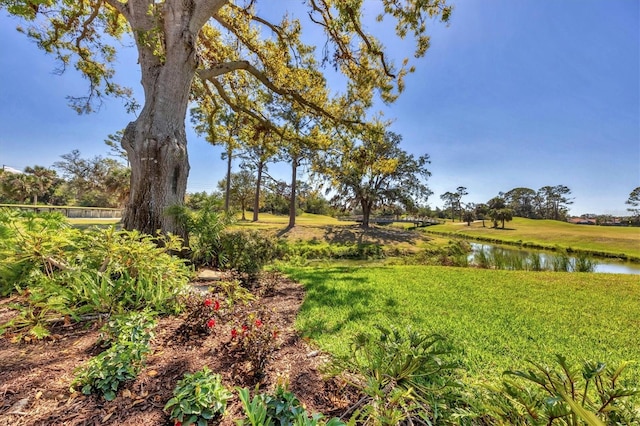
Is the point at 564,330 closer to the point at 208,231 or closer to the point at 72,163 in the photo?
the point at 208,231

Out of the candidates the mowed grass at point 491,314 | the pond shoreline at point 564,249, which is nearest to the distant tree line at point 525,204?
the pond shoreline at point 564,249

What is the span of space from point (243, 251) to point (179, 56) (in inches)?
139

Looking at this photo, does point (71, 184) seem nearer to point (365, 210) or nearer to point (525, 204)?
point (365, 210)

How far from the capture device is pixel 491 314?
333cm

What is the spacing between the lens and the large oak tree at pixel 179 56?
4027 mm

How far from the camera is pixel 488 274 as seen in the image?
5969 millimetres

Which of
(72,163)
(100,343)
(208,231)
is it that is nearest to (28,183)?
(72,163)

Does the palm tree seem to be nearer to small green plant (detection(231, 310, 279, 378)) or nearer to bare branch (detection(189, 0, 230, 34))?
bare branch (detection(189, 0, 230, 34))

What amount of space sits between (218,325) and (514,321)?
3490 mm

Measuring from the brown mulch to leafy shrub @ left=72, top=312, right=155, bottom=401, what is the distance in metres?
0.05

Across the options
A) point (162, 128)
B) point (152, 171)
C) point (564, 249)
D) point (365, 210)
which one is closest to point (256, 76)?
point (162, 128)

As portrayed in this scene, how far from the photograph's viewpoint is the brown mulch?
1.33 metres

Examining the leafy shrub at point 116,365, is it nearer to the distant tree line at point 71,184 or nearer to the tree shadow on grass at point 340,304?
the tree shadow on grass at point 340,304

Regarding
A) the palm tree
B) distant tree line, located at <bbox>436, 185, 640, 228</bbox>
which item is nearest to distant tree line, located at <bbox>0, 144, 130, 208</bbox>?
the palm tree
